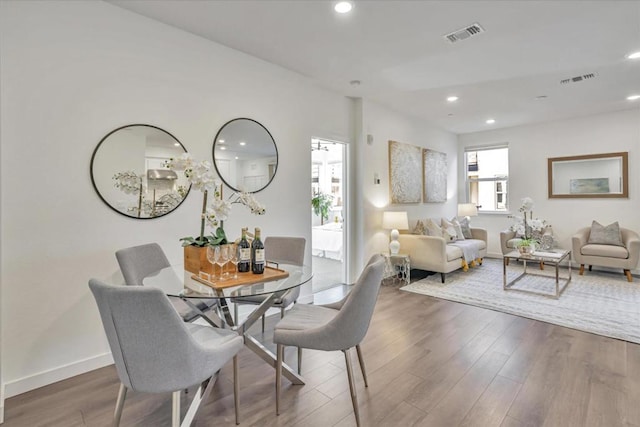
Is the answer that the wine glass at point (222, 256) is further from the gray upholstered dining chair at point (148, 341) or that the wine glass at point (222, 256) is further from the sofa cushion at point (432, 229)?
the sofa cushion at point (432, 229)

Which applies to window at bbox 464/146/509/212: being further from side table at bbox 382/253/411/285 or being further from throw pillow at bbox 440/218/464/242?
side table at bbox 382/253/411/285

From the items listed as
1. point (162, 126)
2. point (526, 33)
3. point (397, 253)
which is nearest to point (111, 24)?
point (162, 126)

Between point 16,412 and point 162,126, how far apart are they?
2171mm

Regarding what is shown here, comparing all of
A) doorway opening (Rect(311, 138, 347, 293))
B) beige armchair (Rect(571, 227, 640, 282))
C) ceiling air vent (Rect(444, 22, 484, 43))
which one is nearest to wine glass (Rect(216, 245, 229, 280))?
ceiling air vent (Rect(444, 22, 484, 43))

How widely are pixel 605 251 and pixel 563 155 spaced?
6.55 ft

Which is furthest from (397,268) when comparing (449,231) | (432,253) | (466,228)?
(466,228)

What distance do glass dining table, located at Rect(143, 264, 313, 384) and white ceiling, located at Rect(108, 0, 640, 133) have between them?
2.05 metres

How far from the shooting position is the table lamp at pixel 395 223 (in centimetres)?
495

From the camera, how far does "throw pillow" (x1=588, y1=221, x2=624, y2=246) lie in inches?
204

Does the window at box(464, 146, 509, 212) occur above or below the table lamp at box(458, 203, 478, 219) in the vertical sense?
above

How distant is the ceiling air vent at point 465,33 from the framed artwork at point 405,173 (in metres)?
2.43

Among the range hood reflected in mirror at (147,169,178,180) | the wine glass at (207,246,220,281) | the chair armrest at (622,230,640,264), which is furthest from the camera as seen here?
the chair armrest at (622,230,640,264)

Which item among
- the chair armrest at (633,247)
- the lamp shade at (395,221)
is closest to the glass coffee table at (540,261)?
the chair armrest at (633,247)

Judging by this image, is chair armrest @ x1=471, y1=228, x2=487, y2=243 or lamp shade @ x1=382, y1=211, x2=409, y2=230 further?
chair armrest @ x1=471, y1=228, x2=487, y2=243
